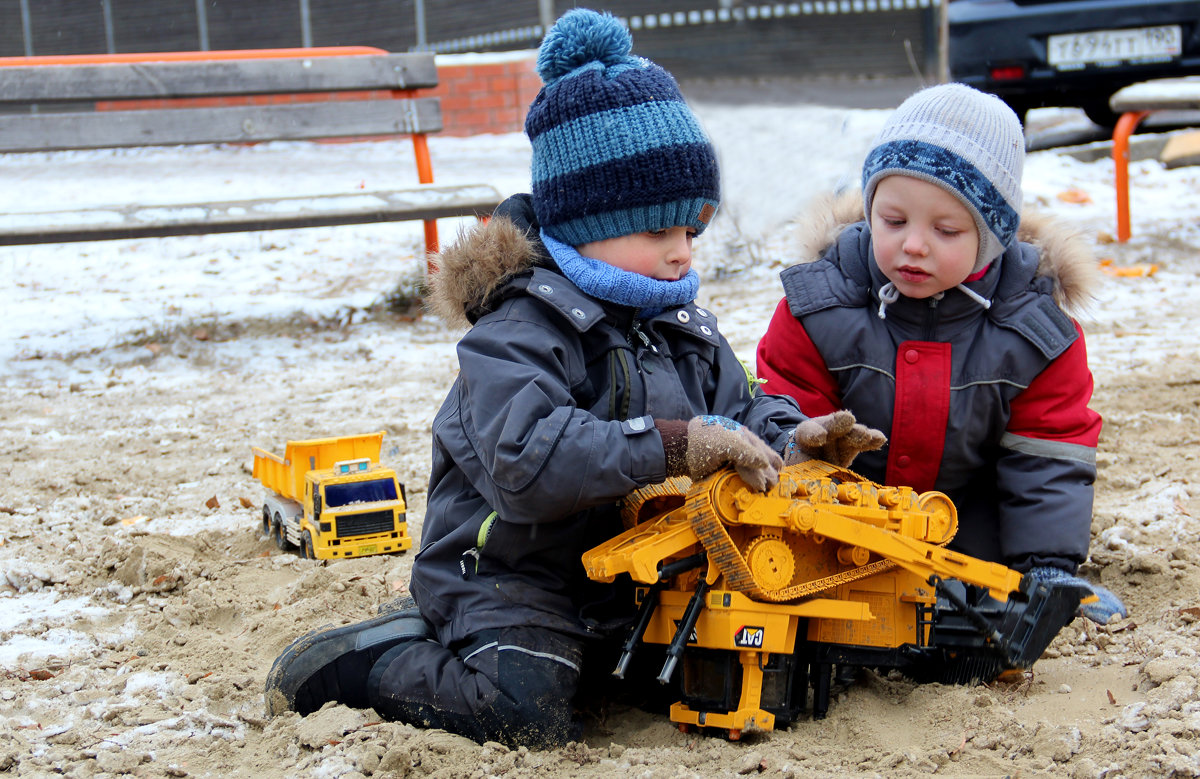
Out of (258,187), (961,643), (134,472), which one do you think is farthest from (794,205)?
(961,643)

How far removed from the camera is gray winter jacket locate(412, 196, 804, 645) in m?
2.12

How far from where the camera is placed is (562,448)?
2.09 metres

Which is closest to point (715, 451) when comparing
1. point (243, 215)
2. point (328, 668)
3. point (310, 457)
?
point (328, 668)

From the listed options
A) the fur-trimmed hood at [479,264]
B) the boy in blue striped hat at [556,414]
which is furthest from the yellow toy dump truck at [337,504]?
the fur-trimmed hood at [479,264]

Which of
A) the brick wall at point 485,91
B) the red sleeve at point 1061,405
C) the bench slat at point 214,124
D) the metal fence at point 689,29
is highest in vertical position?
the metal fence at point 689,29

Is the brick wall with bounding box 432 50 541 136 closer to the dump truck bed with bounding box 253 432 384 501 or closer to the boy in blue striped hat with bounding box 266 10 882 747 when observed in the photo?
the dump truck bed with bounding box 253 432 384 501

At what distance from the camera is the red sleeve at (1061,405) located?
2713 millimetres

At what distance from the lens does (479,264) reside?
2359mm

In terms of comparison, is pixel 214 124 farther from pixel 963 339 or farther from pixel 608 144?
pixel 963 339

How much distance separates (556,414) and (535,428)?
0.05m

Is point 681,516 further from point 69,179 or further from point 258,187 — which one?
point 69,179

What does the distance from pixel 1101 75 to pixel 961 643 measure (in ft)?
20.6

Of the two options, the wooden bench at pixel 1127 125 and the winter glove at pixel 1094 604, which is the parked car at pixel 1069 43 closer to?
the wooden bench at pixel 1127 125

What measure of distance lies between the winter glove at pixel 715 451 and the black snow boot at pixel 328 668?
0.74 meters
